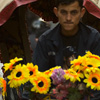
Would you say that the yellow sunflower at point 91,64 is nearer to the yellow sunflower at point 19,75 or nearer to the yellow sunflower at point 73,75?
the yellow sunflower at point 73,75

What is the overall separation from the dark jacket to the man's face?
0.59 feet

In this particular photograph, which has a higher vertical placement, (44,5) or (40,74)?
(40,74)

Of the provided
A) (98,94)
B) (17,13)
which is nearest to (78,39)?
(98,94)

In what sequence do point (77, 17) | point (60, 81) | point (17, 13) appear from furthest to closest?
point (17, 13)
point (77, 17)
point (60, 81)

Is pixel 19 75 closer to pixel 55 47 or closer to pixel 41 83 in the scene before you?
A: pixel 41 83

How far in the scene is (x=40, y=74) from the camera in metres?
2.88

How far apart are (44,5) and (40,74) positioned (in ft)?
10.8

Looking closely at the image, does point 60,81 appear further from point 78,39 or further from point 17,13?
point 17,13

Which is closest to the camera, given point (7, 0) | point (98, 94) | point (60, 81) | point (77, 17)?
point (60, 81)

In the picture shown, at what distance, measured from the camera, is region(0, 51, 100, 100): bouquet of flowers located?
111 inches

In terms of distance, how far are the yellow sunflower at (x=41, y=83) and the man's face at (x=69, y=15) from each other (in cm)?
103

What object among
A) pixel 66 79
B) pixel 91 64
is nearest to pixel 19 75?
pixel 66 79

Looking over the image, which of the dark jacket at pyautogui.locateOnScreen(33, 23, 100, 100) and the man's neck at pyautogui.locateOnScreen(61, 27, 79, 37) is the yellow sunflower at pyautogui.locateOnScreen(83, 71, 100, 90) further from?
the man's neck at pyautogui.locateOnScreen(61, 27, 79, 37)

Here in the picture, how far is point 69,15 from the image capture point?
378 cm
